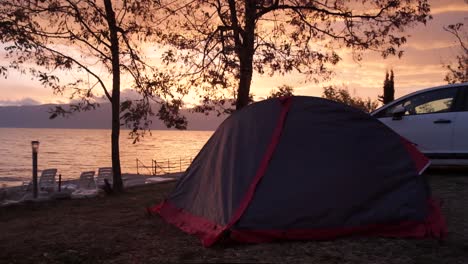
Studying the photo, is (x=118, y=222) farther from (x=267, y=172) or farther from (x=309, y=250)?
(x=309, y=250)

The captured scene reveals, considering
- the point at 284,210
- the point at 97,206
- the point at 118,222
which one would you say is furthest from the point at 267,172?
the point at 97,206

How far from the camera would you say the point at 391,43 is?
42.9ft

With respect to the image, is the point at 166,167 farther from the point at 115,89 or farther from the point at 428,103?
the point at 428,103

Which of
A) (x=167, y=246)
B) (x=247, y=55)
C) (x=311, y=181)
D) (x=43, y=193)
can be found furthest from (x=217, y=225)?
(x=43, y=193)

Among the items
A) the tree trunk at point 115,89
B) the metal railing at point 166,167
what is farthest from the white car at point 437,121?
the metal railing at point 166,167

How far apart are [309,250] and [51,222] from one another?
470 centimetres

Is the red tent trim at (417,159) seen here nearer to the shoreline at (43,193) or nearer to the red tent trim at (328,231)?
the red tent trim at (328,231)

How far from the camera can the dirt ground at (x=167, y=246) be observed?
537 centimetres

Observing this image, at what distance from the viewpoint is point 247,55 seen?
40.9 feet

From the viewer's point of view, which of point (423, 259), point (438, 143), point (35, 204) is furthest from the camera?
point (35, 204)

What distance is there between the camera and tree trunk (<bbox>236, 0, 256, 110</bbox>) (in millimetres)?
12242

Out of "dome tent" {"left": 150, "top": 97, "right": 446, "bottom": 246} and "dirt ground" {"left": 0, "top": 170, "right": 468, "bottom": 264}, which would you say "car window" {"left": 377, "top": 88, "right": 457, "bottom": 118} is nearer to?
"dirt ground" {"left": 0, "top": 170, "right": 468, "bottom": 264}

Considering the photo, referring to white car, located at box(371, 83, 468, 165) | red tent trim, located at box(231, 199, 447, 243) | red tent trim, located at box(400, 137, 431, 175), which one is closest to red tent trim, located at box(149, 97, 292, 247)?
red tent trim, located at box(231, 199, 447, 243)

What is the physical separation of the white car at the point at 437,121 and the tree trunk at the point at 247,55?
3.68 meters
